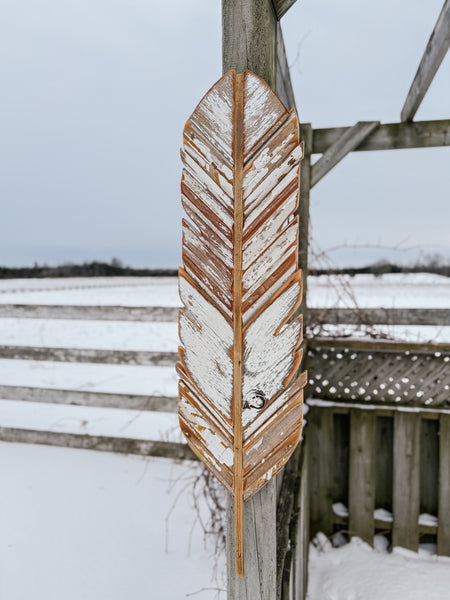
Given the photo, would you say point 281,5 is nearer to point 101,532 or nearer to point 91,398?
point 101,532

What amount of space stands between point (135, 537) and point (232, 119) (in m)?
1.79

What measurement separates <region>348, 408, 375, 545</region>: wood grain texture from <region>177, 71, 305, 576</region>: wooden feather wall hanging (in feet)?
4.83

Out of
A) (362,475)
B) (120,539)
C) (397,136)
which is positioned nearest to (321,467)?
(362,475)

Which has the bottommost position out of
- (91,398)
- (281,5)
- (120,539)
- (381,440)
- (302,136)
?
(120,539)

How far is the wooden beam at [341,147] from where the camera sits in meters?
1.94

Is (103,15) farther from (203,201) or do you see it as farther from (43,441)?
(43,441)

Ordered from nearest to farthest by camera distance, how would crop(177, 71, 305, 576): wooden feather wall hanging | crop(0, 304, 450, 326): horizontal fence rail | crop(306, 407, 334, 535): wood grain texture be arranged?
crop(177, 71, 305, 576): wooden feather wall hanging < crop(306, 407, 334, 535): wood grain texture < crop(0, 304, 450, 326): horizontal fence rail

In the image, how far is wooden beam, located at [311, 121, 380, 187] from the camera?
1.94 m

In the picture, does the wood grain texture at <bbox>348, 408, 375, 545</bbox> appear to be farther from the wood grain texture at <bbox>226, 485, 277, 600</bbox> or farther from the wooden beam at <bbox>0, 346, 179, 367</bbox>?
the wood grain texture at <bbox>226, 485, 277, 600</bbox>

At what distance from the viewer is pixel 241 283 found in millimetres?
600

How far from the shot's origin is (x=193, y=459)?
2197mm

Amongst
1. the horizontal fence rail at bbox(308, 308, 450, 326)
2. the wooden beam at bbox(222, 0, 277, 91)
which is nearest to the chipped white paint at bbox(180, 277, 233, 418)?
the wooden beam at bbox(222, 0, 277, 91)

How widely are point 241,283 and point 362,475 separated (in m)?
1.84

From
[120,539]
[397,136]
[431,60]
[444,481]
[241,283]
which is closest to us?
[241,283]
